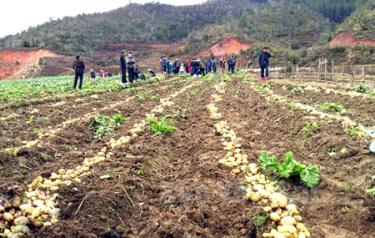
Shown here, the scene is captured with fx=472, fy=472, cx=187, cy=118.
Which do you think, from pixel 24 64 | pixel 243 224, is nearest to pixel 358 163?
pixel 243 224

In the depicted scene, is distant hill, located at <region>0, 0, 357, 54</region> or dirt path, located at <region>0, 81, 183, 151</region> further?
distant hill, located at <region>0, 0, 357, 54</region>

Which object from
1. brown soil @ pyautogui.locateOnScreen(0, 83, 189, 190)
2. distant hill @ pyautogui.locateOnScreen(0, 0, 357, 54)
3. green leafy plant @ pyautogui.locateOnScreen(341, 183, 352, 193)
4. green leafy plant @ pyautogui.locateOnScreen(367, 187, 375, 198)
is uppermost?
distant hill @ pyautogui.locateOnScreen(0, 0, 357, 54)

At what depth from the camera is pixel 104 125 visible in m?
9.62

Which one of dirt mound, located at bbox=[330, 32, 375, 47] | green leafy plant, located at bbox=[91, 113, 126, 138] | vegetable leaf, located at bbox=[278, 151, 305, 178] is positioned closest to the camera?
vegetable leaf, located at bbox=[278, 151, 305, 178]

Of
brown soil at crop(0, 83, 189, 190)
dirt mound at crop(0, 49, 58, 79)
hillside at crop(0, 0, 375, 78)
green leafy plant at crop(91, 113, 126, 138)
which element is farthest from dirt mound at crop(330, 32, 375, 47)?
brown soil at crop(0, 83, 189, 190)

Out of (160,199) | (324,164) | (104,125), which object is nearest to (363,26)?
(104,125)

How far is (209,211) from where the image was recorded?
5121 mm

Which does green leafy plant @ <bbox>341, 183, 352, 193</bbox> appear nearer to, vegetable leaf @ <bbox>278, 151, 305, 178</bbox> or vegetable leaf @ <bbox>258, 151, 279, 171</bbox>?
vegetable leaf @ <bbox>278, 151, 305, 178</bbox>

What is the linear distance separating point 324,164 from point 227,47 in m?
57.8

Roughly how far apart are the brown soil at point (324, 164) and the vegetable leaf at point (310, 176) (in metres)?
0.09

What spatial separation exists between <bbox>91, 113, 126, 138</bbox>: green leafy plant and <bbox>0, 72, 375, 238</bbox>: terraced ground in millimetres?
143

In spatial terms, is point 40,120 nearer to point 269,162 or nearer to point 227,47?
point 269,162

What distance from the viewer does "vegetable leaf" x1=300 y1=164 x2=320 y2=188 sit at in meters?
5.57

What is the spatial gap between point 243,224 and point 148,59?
6523 centimetres
